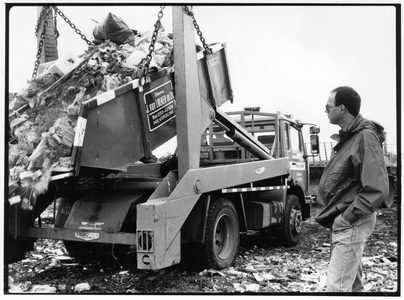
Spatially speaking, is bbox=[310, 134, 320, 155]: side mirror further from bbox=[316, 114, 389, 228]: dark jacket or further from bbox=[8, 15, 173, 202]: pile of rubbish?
bbox=[316, 114, 389, 228]: dark jacket

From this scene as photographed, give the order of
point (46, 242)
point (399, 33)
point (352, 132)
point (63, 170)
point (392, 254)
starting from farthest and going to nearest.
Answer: point (46, 242) → point (392, 254) → point (63, 170) → point (399, 33) → point (352, 132)

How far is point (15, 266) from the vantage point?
18.9ft

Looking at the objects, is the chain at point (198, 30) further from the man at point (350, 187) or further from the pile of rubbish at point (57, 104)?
the man at point (350, 187)

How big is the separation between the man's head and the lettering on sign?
2.14 metres

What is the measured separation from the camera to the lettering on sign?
16.3 feet

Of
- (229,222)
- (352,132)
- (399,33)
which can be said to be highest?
(399,33)

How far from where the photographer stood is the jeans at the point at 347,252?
3.20 meters

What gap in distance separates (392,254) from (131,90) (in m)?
4.42

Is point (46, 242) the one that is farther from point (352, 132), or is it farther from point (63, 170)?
point (352, 132)

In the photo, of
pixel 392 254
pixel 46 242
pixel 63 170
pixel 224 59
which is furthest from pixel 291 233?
pixel 63 170

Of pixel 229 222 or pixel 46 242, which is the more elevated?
pixel 229 222

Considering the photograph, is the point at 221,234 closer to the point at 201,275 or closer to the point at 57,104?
the point at 201,275

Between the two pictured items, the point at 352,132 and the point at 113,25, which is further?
the point at 113,25

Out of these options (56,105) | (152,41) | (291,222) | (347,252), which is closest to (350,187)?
(347,252)
